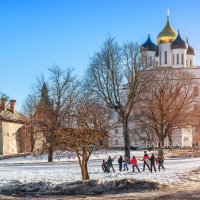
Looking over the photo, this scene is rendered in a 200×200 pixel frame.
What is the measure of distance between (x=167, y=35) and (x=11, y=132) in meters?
42.6

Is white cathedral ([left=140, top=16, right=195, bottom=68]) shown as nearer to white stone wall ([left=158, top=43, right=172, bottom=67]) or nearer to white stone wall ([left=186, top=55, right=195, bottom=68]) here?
white stone wall ([left=158, top=43, right=172, bottom=67])

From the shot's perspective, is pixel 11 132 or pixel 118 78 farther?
pixel 11 132

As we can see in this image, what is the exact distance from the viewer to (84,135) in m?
26.4

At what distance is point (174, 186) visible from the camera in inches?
995

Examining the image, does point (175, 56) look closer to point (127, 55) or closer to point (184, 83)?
point (184, 83)

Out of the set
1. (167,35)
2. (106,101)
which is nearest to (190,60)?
(167,35)

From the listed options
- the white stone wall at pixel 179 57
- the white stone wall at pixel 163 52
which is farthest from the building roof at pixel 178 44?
the white stone wall at pixel 163 52

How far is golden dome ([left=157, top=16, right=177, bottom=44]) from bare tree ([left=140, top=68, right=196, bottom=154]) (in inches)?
1394

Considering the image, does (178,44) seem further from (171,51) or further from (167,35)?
(167,35)

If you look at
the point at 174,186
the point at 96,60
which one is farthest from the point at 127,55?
the point at 174,186

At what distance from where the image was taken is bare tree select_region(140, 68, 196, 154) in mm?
53125

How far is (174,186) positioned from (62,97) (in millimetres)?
24359

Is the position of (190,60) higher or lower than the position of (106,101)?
higher

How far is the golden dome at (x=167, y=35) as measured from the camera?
311ft
